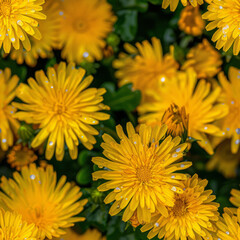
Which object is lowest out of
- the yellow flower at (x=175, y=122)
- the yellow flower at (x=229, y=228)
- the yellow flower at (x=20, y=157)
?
the yellow flower at (x=229, y=228)

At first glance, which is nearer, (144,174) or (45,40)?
(144,174)

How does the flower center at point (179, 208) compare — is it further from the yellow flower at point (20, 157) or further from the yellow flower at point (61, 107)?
the yellow flower at point (20, 157)

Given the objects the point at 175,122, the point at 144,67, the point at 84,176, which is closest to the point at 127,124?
the point at 175,122

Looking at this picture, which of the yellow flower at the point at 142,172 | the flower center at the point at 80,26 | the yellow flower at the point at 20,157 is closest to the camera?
the yellow flower at the point at 142,172

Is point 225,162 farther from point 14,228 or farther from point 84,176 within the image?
point 14,228

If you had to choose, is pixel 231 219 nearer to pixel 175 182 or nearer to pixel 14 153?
pixel 175 182

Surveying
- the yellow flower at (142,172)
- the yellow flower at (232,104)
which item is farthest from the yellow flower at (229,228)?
the yellow flower at (232,104)

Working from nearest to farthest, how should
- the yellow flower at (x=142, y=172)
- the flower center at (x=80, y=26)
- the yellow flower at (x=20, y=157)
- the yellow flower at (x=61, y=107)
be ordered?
the yellow flower at (x=142, y=172) → the yellow flower at (x=61, y=107) → the yellow flower at (x=20, y=157) → the flower center at (x=80, y=26)
